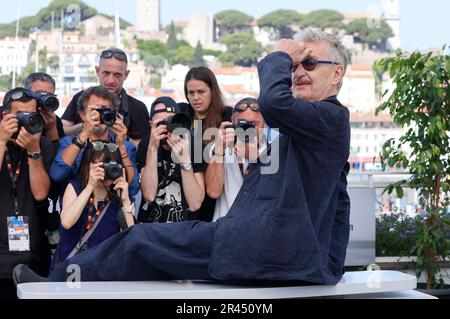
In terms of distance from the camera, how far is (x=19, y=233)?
569 centimetres

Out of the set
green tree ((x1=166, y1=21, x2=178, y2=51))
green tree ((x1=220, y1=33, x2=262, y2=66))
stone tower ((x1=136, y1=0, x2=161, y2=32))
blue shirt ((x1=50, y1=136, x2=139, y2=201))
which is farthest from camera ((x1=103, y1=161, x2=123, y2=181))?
stone tower ((x1=136, y1=0, x2=161, y2=32))

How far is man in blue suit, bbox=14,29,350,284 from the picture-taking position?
13.0ft

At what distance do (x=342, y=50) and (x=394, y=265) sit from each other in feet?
14.6

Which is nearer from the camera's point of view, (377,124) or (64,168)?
(64,168)

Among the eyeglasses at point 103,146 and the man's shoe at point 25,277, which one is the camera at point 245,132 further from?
the man's shoe at point 25,277

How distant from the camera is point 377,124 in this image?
318ft

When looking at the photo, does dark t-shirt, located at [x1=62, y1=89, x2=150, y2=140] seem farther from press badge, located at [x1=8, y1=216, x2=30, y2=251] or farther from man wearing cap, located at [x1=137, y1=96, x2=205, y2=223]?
press badge, located at [x1=8, y1=216, x2=30, y2=251]

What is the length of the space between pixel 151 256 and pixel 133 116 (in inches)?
100

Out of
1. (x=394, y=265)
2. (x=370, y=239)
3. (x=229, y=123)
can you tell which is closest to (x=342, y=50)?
(x=229, y=123)

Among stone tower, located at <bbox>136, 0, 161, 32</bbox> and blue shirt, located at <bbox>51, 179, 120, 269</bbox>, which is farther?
stone tower, located at <bbox>136, 0, 161, 32</bbox>

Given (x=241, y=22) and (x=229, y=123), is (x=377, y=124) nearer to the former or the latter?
(x=241, y=22)

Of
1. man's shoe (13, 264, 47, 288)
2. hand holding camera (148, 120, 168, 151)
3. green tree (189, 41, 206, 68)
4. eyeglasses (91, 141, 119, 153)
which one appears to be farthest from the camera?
green tree (189, 41, 206, 68)

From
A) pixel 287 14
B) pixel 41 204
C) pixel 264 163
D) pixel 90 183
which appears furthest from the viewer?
pixel 287 14

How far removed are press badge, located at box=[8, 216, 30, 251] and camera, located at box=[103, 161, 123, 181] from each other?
61cm
